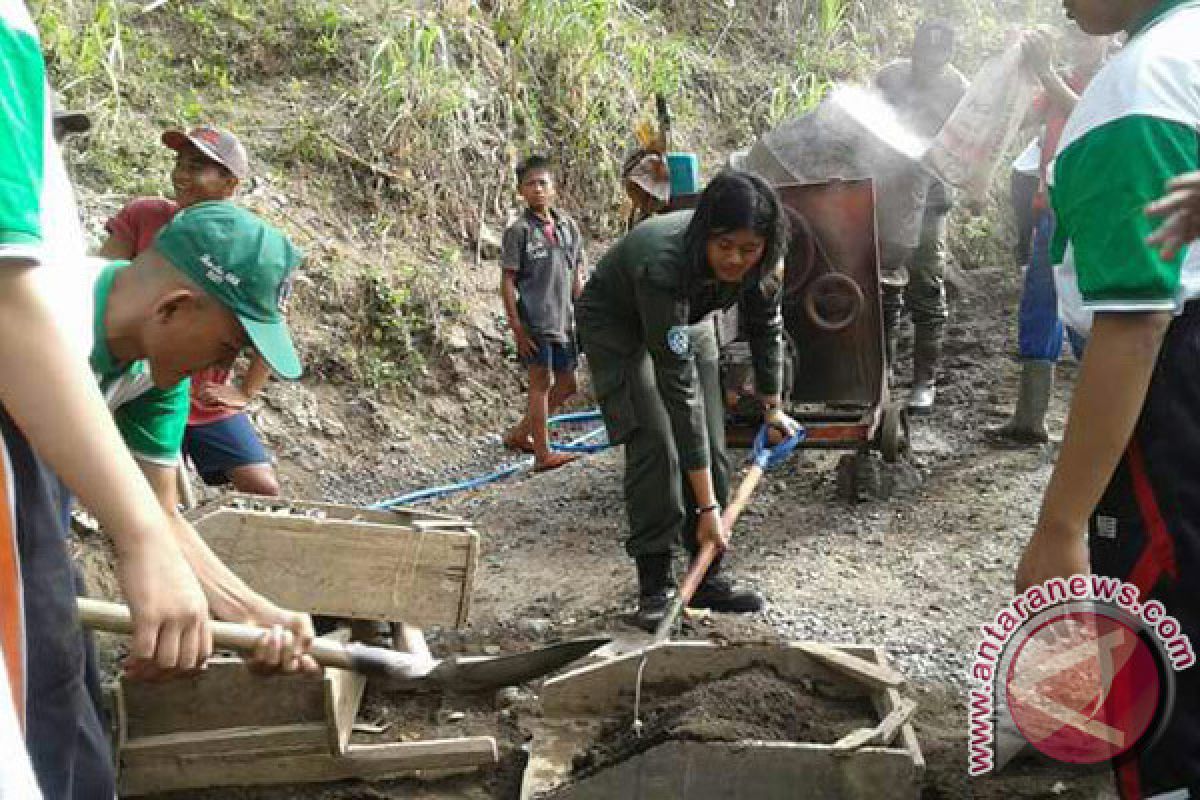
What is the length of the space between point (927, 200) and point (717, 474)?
10.7 feet

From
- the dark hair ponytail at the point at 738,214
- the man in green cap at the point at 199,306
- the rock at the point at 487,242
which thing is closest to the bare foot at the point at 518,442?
the rock at the point at 487,242

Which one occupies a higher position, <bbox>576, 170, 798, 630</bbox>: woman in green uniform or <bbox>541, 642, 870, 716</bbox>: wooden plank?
<bbox>576, 170, 798, 630</bbox>: woman in green uniform

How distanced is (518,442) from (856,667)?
162 inches

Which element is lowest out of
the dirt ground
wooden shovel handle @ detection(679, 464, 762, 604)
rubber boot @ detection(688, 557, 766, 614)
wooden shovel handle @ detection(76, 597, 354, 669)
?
the dirt ground

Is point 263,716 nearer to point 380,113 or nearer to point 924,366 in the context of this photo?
point 924,366

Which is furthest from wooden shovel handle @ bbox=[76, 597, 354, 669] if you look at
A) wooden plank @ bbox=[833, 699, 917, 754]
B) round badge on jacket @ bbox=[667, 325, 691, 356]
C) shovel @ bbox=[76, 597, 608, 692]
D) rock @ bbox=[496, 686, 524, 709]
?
round badge on jacket @ bbox=[667, 325, 691, 356]

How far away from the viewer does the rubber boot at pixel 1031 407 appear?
6.75 metres

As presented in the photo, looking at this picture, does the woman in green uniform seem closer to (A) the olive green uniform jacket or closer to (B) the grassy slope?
(A) the olive green uniform jacket

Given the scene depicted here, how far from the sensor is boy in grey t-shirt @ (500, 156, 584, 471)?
7.08 metres

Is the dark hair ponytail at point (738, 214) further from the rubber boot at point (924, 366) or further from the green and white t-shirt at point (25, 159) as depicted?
the rubber boot at point (924, 366)

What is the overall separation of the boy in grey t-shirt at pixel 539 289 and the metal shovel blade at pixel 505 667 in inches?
165

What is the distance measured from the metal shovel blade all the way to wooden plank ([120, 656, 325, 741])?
2.68 feet

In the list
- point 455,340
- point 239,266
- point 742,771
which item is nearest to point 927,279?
point 455,340

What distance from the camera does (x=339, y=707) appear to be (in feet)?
11.5
